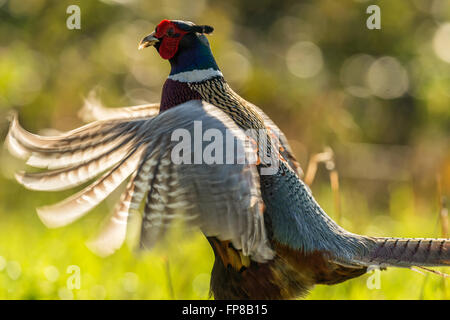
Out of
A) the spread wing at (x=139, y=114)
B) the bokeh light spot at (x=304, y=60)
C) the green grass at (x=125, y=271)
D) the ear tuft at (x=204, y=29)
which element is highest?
the bokeh light spot at (x=304, y=60)

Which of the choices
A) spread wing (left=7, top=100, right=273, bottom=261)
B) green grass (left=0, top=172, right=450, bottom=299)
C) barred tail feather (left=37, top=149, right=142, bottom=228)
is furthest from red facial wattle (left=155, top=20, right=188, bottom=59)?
green grass (left=0, top=172, right=450, bottom=299)

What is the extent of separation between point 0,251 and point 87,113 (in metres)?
1.09

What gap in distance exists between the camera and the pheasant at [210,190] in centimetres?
216

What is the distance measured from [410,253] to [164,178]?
112cm

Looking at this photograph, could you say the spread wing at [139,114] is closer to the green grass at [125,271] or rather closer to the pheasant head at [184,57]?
the pheasant head at [184,57]

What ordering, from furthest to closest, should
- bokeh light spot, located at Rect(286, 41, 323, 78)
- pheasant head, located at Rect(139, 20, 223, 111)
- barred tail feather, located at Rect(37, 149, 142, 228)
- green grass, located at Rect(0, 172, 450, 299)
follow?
bokeh light spot, located at Rect(286, 41, 323, 78) < green grass, located at Rect(0, 172, 450, 299) < pheasant head, located at Rect(139, 20, 223, 111) < barred tail feather, located at Rect(37, 149, 142, 228)

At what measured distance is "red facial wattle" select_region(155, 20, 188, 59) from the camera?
277 centimetres

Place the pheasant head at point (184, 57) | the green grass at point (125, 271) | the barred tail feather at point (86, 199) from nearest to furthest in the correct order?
the barred tail feather at point (86, 199) < the pheasant head at point (184, 57) < the green grass at point (125, 271)

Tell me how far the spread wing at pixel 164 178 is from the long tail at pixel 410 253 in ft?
1.92

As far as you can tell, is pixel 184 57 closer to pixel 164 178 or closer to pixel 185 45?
pixel 185 45

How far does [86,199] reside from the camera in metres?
2.18

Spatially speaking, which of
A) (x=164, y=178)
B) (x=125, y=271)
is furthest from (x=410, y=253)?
(x=125, y=271)

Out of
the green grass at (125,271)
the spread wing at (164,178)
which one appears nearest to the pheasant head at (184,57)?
the spread wing at (164,178)

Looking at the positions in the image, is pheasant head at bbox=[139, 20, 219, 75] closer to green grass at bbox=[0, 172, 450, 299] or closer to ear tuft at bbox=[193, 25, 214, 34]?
ear tuft at bbox=[193, 25, 214, 34]
